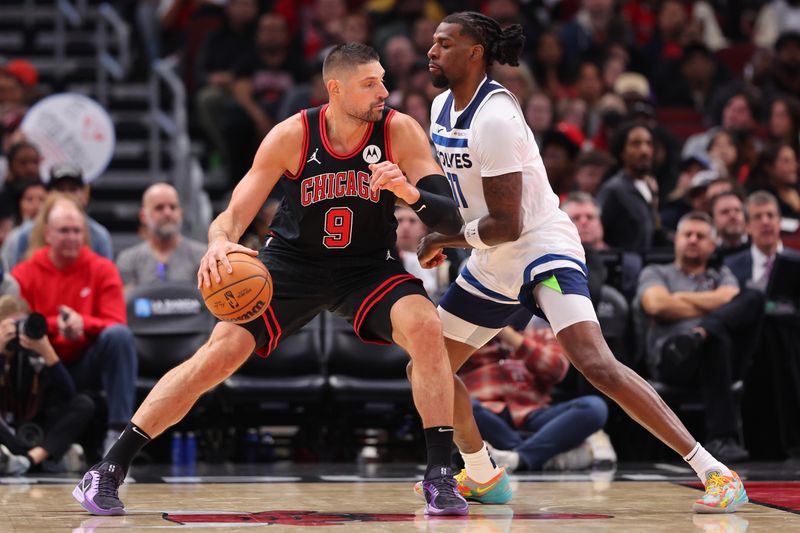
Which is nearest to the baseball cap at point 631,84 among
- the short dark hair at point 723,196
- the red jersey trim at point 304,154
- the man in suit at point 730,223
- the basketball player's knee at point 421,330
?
the short dark hair at point 723,196

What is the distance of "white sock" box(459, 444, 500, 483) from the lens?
5660 mm

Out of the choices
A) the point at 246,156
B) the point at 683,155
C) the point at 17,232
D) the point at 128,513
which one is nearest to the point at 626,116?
the point at 683,155

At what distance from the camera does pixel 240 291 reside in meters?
4.97

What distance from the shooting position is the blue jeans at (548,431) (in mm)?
7547

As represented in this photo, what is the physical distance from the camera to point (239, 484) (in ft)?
21.6

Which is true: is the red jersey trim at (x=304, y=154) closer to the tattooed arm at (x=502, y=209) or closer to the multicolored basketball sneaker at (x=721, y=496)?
the tattooed arm at (x=502, y=209)

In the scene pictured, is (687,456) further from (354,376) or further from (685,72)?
(685,72)

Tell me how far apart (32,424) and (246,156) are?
484cm

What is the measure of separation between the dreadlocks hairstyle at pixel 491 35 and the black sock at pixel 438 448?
154 centimetres

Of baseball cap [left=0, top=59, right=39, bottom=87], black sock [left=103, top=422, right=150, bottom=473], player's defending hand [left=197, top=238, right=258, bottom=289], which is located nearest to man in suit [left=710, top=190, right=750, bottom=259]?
player's defending hand [left=197, top=238, right=258, bottom=289]

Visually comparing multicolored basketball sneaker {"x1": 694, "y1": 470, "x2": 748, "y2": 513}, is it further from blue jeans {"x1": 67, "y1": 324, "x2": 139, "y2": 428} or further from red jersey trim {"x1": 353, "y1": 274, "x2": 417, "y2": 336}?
blue jeans {"x1": 67, "y1": 324, "x2": 139, "y2": 428}

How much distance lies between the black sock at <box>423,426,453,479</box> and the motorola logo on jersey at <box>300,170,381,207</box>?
0.99 meters

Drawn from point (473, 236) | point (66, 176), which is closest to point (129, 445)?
point (473, 236)

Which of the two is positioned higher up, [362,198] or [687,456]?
[362,198]
